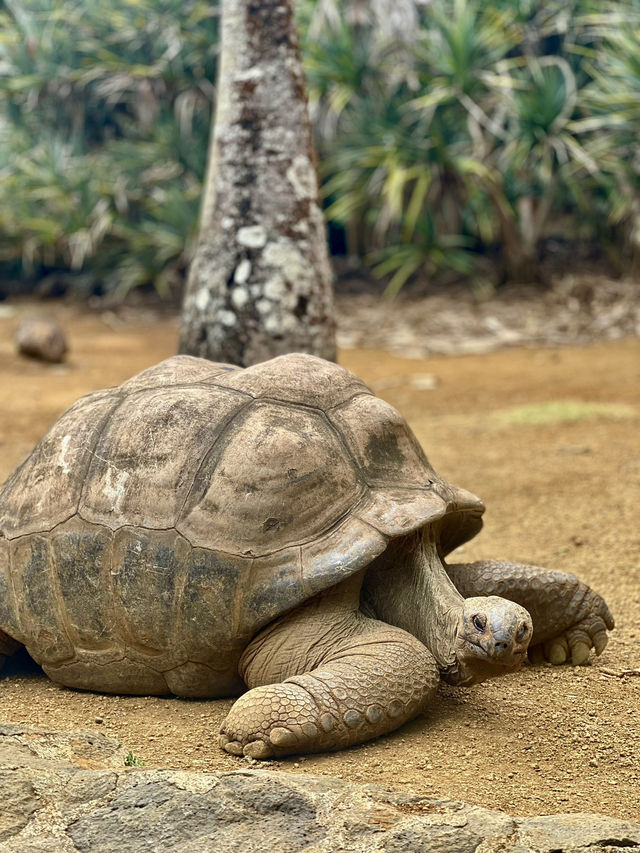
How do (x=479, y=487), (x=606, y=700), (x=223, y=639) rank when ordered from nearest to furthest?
(x=223, y=639) → (x=606, y=700) → (x=479, y=487)

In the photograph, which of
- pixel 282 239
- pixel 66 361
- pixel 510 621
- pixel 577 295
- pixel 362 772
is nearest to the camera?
pixel 362 772

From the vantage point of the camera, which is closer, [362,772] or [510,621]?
[362,772]

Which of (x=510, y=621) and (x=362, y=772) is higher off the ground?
(x=510, y=621)

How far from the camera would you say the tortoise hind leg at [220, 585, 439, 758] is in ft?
7.82

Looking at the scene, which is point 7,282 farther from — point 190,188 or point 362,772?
point 362,772

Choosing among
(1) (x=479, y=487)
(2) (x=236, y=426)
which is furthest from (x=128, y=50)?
(2) (x=236, y=426)

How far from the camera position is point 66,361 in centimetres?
983

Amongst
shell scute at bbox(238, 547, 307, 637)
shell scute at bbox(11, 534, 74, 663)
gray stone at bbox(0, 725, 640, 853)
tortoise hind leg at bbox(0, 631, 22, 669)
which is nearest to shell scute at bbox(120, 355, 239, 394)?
shell scute at bbox(11, 534, 74, 663)

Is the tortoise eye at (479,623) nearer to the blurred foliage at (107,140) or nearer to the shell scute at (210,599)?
the shell scute at (210,599)

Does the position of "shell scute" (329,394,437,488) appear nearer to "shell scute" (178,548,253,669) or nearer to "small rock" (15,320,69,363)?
"shell scute" (178,548,253,669)

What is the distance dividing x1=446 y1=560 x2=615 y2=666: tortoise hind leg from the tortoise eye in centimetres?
55

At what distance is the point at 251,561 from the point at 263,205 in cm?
418

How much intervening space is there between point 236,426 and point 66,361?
7.35 m

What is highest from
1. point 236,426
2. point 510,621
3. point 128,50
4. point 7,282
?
point 128,50
